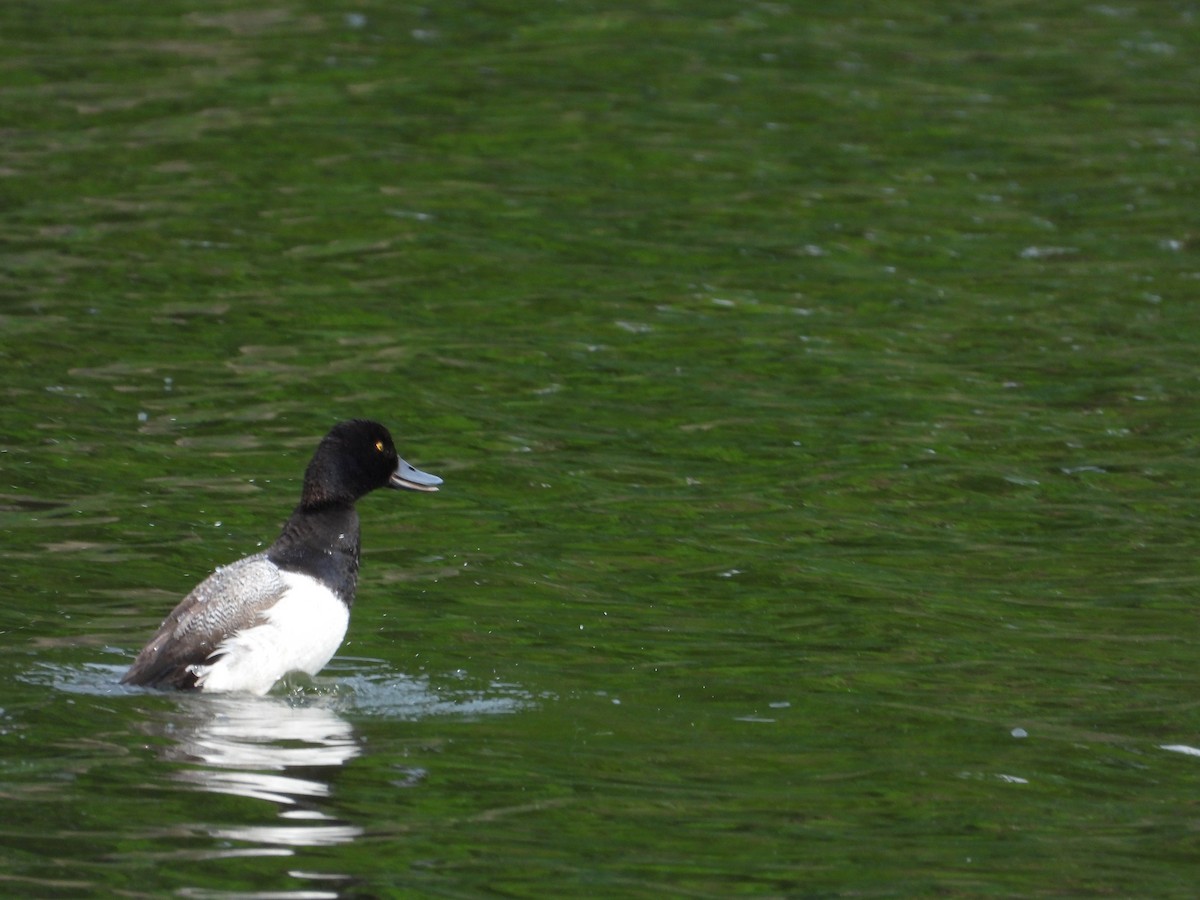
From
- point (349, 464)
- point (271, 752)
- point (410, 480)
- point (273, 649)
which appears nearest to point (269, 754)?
point (271, 752)

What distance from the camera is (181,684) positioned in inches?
433

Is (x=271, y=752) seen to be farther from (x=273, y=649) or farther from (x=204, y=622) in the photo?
(x=204, y=622)

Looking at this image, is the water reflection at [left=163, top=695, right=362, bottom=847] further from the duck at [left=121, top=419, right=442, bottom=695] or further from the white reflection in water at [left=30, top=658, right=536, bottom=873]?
the duck at [left=121, top=419, right=442, bottom=695]

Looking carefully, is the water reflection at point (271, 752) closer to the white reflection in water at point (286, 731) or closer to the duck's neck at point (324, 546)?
the white reflection in water at point (286, 731)

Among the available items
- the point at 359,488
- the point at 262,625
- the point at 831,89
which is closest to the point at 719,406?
the point at 359,488

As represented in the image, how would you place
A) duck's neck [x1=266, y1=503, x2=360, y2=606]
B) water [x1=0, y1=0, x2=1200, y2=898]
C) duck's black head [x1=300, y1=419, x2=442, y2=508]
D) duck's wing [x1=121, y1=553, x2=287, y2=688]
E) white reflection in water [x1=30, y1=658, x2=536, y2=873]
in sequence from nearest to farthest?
white reflection in water [x1=30, y1=658, x2=536, y2=873], water [x1=0, y1=0, x2=1200, y2=898], duck's wing [x1=121, y1=553, x2=287, y2=688], duck's neck [x1=266, y1=503, x2=360, y2=606], duck's black head [x1=300, y1=419, x2=442, y2=508]

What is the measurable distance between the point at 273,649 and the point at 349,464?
134cm

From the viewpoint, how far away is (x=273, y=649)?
36.4ft

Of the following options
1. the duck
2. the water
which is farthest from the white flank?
the water

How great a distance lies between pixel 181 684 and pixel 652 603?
307cm

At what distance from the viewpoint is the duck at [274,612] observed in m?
11.0

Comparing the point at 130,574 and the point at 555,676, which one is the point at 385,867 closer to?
the point at 555,676

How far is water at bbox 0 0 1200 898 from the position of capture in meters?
9.58

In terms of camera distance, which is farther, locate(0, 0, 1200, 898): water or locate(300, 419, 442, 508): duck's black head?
locate(300, 419, 442, 508): duck's black head
